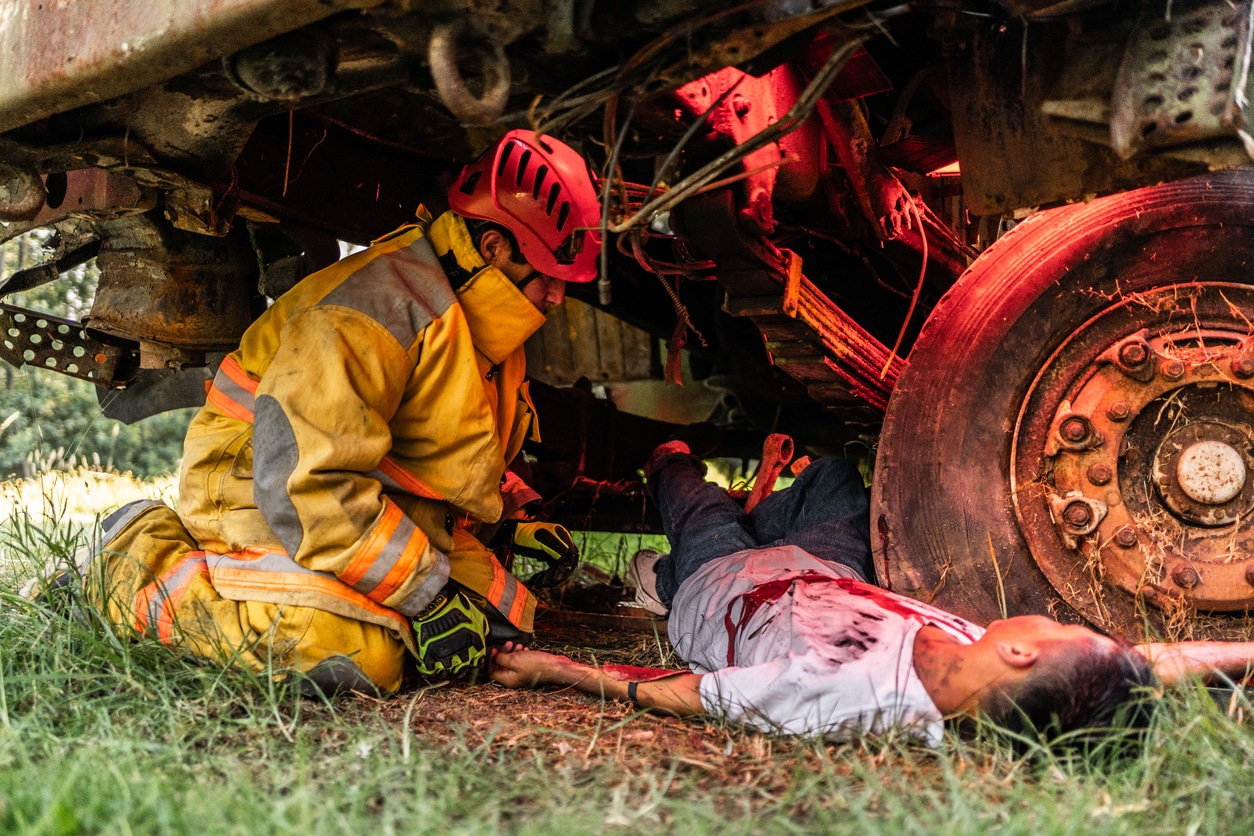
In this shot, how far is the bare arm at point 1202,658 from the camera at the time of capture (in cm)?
196

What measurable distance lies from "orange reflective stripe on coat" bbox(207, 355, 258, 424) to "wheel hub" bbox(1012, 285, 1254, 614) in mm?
1854

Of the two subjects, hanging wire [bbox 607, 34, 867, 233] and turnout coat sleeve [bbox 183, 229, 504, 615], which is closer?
hanging wire [bbox 607, 34, 867, 233]

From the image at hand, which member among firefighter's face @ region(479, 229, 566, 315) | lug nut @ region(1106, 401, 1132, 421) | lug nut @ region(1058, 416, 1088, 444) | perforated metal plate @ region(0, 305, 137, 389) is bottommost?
lug nut @ region(1058, 416, 1088, 444)

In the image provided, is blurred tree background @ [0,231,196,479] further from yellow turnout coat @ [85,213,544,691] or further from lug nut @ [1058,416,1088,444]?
lug nut @ [1058,416,1088,444]

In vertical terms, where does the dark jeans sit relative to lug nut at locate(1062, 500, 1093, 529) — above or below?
below

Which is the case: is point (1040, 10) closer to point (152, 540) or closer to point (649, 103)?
point (649, 103)

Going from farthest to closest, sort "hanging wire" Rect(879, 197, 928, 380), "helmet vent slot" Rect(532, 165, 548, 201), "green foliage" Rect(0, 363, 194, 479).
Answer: "green foliage" Rect(0, 363, 194, 479)
"hanging wire" Rect(879, 197, 928, 380)
"helmet vent slot" Rect(532, 165, 548, 201)

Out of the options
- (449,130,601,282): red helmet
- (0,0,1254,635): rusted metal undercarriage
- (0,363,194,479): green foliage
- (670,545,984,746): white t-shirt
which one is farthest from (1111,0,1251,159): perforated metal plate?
(0,363,194,479): green foliage

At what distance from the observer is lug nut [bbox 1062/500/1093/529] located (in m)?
2.29

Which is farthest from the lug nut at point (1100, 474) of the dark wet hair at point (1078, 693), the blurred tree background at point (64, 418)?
the blurred tree background at point (64, 418)

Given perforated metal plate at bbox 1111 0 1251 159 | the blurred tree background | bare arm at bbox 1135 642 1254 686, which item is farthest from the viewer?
the blurred tree background

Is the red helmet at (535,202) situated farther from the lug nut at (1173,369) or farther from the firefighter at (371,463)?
the lug nut at (1173,369)

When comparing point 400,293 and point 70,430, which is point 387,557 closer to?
point 400,293

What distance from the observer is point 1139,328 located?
2309mm
